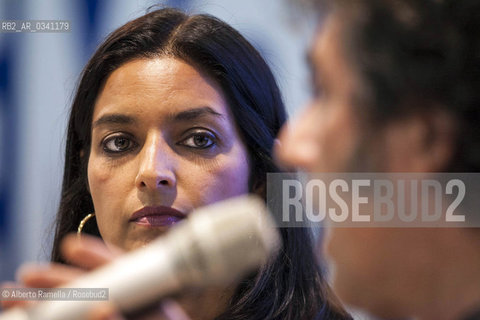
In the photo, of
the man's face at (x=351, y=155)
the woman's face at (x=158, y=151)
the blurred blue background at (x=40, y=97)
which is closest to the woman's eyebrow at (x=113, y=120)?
the woman's face at (x=158, y=151)

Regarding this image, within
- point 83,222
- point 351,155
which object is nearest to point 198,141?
point 83,222

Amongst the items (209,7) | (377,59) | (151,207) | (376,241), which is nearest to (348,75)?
(377,59)

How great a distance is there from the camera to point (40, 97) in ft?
3.63

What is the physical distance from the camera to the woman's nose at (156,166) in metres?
0.89

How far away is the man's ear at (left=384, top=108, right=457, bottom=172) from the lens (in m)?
0.48

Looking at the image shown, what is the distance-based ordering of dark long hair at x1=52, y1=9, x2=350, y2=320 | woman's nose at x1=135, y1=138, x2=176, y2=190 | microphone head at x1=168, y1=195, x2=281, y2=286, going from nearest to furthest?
1. microphone head at x1=168, y1=195, x2=281, y2=286
2. woman's nose at x1=135, y1=138, x2=176, y2=190
3. dark long hair at x1=52, y1=9, x2=350, y2=320

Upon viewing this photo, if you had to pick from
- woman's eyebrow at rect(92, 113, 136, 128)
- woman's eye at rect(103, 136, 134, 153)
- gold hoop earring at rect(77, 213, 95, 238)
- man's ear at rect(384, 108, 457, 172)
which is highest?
woman's eyebrow at rect(92, 113, 136, 128)

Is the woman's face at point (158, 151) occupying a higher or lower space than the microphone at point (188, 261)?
higher

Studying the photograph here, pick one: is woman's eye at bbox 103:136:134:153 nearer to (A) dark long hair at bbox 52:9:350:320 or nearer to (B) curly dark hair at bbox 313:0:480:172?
(A) dark long hair at bbox 52:9:350:320

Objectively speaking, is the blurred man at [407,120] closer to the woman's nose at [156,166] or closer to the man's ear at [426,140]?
the man's ear at [426,140]

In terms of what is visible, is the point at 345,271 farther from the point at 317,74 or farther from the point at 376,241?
the point at 317,74

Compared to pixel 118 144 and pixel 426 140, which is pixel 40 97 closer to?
pixel 118 144

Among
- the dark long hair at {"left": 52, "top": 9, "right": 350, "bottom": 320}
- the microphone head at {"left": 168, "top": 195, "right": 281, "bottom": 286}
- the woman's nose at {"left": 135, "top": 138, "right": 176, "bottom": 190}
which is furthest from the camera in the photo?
the dark long hair at {"left": 52, "top": 9, "right": 350, "bottom": 320}

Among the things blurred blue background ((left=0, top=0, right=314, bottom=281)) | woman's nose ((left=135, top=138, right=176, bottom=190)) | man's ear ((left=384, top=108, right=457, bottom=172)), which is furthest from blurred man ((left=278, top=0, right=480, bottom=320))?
blurred blue background ((left=0, top=0, right=314, bottom=281))
